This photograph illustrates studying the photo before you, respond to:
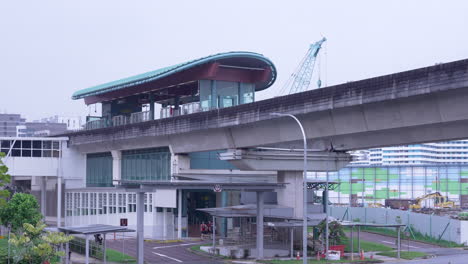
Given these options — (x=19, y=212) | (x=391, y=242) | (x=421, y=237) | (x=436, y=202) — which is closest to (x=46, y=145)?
(x=19, y=212)

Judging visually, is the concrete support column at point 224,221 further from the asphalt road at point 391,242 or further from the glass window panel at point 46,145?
the glass window panel at point 46,145

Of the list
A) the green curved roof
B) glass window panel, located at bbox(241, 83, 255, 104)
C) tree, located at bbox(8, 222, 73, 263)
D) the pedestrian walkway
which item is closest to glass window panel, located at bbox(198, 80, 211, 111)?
the green curved roof

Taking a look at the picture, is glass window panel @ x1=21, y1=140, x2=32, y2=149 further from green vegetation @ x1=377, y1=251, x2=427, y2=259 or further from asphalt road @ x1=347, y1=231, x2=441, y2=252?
green vegetation @ x1=377, y1=251, x2=427, y2=259

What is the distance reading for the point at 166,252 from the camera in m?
49.3

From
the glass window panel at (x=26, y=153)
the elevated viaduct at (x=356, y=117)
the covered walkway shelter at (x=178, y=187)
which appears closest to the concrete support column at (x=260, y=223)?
the covered walkway shelter at (x=178, y=187)

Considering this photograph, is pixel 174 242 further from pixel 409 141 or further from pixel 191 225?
pixel 409 141

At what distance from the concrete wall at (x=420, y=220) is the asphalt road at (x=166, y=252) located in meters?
21.9

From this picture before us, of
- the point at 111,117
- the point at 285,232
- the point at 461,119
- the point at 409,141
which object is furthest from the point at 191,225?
the point at 461,119

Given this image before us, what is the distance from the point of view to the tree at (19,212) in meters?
47.0

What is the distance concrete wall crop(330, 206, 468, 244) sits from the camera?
200 feet

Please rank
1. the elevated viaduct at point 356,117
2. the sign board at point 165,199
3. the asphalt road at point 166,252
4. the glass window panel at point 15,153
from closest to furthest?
the elevated viaduct at point 356,117 → the asphalt road at point 166,252 → the sign board at point 165,199 → the glass window panel at point 15,153

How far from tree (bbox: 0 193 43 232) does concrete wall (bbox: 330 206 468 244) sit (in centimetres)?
3403

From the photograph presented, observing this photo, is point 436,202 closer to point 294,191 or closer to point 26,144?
point 26,144

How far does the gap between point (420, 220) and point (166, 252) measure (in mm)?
27770
